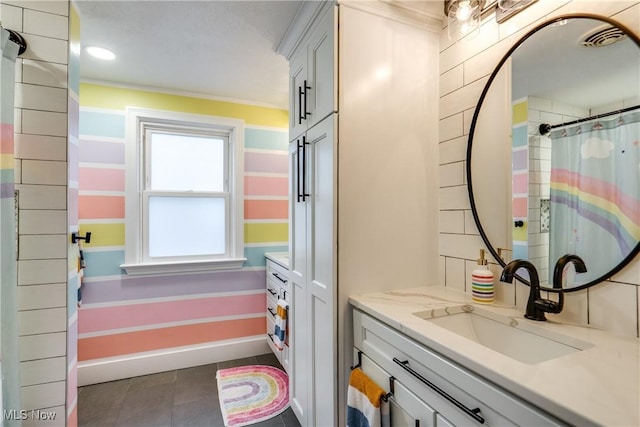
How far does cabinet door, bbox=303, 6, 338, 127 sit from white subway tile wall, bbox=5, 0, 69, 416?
115 cm

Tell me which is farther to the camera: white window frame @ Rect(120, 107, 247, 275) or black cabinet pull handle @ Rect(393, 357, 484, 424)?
white window frame @ Rect(120, 107, 247, 275)

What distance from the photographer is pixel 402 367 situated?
0.99 m

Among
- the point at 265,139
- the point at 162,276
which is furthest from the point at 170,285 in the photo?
the point at 265,139

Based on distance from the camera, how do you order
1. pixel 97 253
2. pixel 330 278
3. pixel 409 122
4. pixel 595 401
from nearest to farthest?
pixel 595 401 < pixel 330 278 < pixel 409 122 < pixel 97 253

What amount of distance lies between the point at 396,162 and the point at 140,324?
238cm

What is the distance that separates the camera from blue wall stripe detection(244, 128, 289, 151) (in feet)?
9.14

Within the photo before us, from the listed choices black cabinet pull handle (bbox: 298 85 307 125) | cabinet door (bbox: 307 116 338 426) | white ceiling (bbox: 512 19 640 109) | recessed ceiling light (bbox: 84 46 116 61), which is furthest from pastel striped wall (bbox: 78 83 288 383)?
white ceiling (bbox: 512 19 640 109)

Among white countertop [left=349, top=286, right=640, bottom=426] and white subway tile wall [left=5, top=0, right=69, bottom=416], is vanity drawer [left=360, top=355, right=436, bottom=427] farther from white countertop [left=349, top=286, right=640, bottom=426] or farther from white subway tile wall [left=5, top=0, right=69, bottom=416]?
white subway tile wall [left=5, top=0, right=69, bottom=416]

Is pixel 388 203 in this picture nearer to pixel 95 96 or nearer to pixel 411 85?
pixel 411 85

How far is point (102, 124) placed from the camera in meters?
2.36

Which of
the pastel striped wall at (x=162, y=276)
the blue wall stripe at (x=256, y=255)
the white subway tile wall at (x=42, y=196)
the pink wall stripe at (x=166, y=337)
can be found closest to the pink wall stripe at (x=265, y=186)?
the pastel striped wall at (x=162, y=276)

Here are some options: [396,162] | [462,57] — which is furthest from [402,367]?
[462,57]

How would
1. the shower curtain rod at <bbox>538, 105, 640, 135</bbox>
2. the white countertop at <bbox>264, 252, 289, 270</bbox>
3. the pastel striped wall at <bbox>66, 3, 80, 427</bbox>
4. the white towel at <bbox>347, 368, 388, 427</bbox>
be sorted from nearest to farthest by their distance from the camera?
the shower curtain rod at <bbox>538, 105, 640, 135</bbox> → the white towel at <bbox>347, 368, 388, 427</bbox> → the pastel striped wall at <bbox>66, 3, 80, 427</bbox> → the white countertop at <bbox>264, 252, 289, 270</bbox>

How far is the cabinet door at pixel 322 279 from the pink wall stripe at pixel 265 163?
1.34 metres
